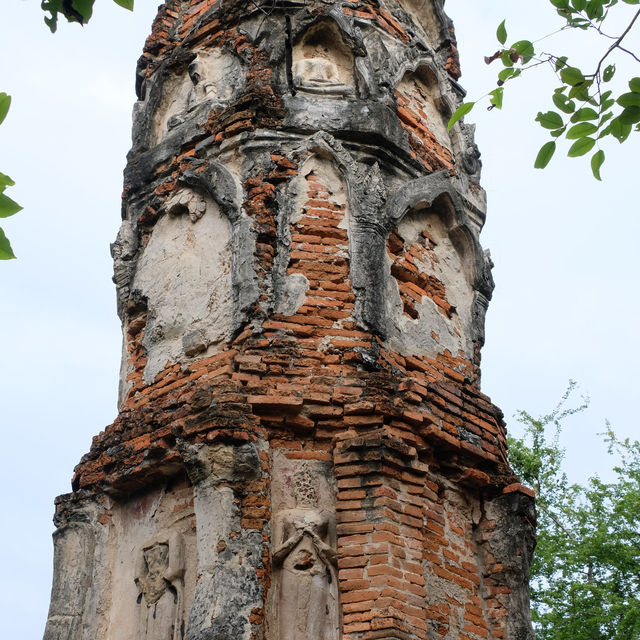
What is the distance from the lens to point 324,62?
9141 mm

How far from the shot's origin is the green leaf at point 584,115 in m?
4.77

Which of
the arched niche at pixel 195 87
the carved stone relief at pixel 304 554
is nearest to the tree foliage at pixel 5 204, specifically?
the carved stone relief at pixel 304 554

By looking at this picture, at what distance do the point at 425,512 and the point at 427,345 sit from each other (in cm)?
146

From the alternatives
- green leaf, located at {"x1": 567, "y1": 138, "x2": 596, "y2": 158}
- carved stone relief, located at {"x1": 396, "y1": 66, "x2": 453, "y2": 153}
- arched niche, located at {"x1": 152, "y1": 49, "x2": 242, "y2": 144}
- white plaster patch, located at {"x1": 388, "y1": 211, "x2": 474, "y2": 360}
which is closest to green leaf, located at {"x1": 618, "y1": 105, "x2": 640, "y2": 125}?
green leaf, located at {"x1": 567, "y1": 138, "x2": 596, "y2": 158}

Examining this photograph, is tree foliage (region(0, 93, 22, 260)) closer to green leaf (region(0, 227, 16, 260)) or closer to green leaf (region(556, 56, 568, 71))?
green leaf (region(0, 227, 16, 260))

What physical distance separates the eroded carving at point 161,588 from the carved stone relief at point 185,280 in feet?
4.58

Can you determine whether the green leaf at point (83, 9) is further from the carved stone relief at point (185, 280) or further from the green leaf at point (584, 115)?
the carved stone relief at point (185, 280)

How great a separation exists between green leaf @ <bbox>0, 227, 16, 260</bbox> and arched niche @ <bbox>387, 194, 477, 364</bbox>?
14.0 ft

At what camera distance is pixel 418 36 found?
399 inches

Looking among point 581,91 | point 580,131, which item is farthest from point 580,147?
point 581,91

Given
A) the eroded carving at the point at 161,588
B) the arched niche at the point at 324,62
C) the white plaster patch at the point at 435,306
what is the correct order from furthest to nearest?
the arched niche at the point at 324,62 < the white plaster patch at the point at 435,306 < the eroded carving at the point at 161,588

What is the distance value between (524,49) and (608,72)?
426 mm

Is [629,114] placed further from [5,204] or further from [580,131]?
[5,204]

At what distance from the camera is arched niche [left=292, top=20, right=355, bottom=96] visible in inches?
349
